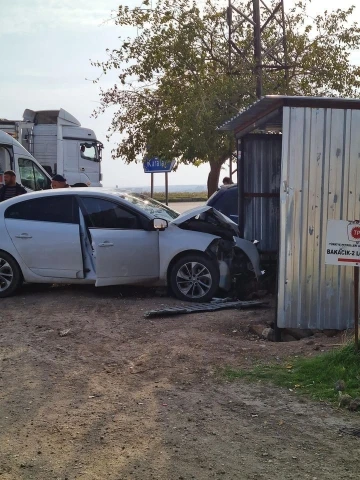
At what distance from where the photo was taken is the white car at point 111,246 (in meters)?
9.23

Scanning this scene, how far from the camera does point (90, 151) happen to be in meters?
25.0

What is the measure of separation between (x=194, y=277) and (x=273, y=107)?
9.21 ft

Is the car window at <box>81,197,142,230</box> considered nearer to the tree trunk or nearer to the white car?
the white car

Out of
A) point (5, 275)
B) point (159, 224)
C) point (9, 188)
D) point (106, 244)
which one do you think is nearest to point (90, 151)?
point (9, 188)

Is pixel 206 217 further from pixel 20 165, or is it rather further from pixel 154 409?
pixel 20 165

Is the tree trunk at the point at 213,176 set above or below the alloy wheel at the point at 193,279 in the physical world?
above

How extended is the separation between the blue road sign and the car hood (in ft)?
35.1

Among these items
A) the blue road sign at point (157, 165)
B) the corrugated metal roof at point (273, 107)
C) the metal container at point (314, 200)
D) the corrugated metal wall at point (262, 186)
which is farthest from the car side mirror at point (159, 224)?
the blue road sign at point (157, 165)

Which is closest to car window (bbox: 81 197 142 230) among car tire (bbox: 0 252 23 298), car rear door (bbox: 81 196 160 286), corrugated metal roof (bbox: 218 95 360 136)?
car rear door (bbox: 81 196 160 286)

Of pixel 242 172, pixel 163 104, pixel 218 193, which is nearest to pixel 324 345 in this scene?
pixel 242 172

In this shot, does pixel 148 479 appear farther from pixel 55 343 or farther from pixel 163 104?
pixel 163 104

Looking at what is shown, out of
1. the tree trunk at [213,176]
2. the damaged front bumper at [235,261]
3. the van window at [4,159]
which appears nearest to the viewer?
the damaged front bumper at [235,261]

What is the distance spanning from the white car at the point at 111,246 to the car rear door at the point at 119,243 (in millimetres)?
14

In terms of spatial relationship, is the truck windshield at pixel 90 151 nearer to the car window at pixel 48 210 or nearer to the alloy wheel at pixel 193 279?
the car window at pixel 48 210
